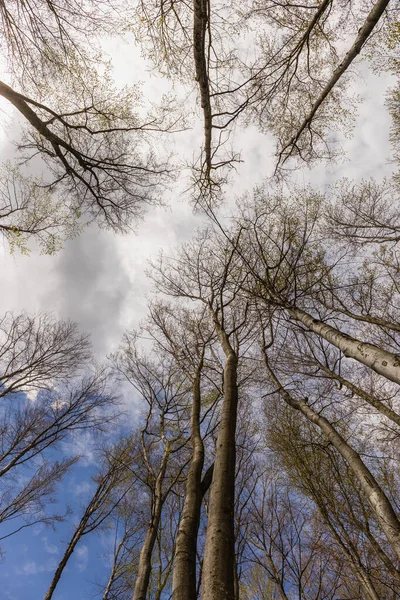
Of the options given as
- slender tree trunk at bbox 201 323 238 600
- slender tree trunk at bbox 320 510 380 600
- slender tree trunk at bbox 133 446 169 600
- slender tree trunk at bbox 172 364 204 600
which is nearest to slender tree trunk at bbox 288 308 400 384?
slender tree trunk at bbox 201 323 238 600

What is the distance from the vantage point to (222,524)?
2.16m

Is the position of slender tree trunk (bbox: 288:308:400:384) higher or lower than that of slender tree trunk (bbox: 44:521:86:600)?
higher

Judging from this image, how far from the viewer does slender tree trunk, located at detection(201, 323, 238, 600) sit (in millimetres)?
1800

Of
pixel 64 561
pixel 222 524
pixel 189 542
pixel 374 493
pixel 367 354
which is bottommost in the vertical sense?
pixel 64 561

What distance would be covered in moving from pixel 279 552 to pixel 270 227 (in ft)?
27.5

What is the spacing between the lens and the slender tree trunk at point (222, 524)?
5.90 feet

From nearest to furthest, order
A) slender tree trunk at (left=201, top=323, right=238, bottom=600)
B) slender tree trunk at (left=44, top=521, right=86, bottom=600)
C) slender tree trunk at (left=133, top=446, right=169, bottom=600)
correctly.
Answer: slender tree trunk at (left=201, top=323, right=238, bottom=600) → slender tree trunk at (left=133, top=446, right=169, bottom=600) → slender tree trunk at (left=44, top=521, right=86, bottom=600)

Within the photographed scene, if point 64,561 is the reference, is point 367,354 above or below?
above

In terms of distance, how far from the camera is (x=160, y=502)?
5.05 meters

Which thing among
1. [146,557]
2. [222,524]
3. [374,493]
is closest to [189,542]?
[222,524]

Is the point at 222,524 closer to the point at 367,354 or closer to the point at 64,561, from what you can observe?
the point at 367,354

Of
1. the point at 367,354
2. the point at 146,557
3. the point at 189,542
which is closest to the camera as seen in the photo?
the point at 189,542

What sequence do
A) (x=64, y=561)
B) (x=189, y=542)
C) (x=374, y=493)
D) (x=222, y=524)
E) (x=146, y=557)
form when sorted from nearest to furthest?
1. (x=222, y=524)
2. (x=189, y=542)
3. (x=374, y=493)
4. (x=146, y=557)
5. (x=64, y=561)

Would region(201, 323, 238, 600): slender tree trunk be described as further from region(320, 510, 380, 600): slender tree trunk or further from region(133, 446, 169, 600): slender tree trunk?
region(320, 510, 380, 600): slender tree trunk
